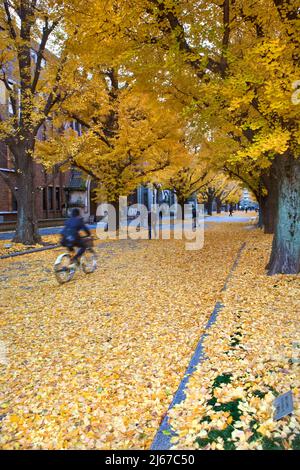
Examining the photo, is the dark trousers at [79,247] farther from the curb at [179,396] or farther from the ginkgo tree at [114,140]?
the ginkgo tree at [114,140]

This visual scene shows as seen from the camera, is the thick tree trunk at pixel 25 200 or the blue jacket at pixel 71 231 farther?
the thick tree trunk at pixel 25 200

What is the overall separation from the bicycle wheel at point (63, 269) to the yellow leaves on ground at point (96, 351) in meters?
0.29

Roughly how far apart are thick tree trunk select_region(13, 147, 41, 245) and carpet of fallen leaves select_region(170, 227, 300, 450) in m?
12.5

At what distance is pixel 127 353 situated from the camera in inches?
196

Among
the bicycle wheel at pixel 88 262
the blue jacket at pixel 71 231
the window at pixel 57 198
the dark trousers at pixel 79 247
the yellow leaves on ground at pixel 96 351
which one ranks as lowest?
the yellow leaves on ground at pixel 96 351

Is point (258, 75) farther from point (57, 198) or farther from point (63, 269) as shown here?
point (57, 198)

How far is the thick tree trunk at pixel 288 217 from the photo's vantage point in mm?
8977

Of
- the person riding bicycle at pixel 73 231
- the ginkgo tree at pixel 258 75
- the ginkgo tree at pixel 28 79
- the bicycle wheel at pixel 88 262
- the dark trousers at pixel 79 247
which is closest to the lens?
the ginkgo tree at pixel 258 75

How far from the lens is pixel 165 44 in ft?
29.5

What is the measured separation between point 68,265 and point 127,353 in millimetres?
4917

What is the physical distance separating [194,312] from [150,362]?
220cm

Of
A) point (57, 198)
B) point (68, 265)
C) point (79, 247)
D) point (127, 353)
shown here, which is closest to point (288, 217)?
point (79, 247)

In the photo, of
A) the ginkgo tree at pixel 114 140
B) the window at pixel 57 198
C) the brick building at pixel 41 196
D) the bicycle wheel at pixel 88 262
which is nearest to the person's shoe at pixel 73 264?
the bicycle wheel at pixel 88 262

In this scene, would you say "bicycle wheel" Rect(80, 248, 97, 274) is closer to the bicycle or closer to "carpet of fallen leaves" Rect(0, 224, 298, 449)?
the bicycle
